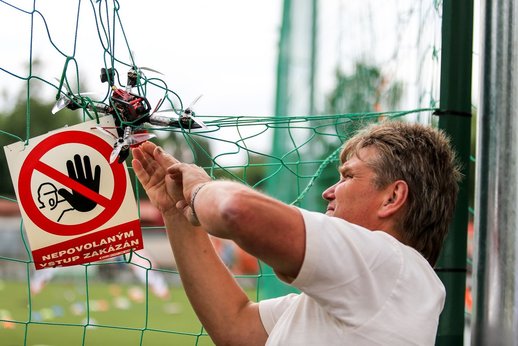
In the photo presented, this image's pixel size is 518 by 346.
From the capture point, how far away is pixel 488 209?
1892 millimetres

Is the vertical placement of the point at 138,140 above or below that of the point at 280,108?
below

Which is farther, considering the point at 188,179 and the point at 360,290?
the point at 188,179

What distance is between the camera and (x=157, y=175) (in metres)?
1.86

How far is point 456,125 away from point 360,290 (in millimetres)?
A: 857

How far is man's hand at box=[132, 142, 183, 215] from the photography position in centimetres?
180

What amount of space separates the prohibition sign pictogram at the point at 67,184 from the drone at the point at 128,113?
38 millimetres

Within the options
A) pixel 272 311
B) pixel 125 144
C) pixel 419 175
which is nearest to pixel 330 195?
pixel 419 175

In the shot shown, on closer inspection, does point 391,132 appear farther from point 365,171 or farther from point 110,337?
point 110,337

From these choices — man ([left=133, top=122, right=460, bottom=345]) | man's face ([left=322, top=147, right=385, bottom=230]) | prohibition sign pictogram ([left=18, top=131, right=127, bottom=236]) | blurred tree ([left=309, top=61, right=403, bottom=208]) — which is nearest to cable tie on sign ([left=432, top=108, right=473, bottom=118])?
man ([left=133, top=122, right=460, bottom=345])

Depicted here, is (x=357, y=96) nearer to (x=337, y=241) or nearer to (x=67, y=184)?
(x=67, y=184)

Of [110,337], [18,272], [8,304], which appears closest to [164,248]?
[18,272]

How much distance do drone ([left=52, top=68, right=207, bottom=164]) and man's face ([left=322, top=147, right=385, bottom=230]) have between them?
375 millimetres

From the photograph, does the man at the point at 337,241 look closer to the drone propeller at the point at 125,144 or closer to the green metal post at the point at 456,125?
the drone propeller at the point at 125,144

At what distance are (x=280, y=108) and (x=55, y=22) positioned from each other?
13.0 feet
